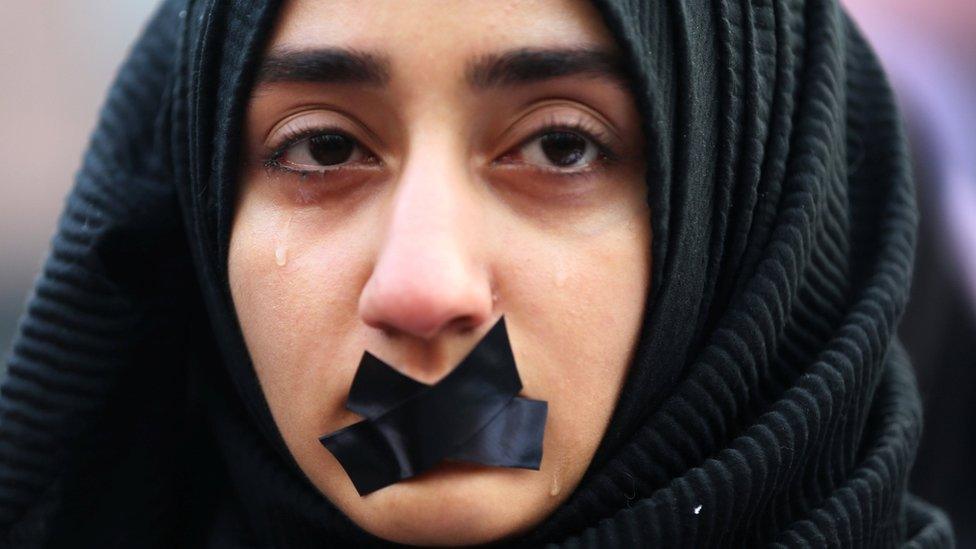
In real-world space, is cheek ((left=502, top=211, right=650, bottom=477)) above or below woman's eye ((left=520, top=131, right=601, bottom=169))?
below

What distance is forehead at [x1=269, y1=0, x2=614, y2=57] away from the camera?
1.41 metres

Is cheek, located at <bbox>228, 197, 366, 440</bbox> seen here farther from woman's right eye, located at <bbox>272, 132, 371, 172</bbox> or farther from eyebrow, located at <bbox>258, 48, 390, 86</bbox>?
eyebrow, located at <bbox>258, 48, 390, 86</bbox>

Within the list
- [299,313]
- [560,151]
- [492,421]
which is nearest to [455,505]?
[492,421]

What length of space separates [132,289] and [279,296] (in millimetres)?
474

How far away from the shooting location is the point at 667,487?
1.49 metres

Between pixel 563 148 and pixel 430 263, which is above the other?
pixel 563 148

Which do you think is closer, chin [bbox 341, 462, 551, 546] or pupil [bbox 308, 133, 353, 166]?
chin [bbox 341, 462, 551, 546]

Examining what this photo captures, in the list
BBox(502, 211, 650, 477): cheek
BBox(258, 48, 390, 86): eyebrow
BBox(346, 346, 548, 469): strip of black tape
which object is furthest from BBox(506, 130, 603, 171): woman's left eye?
BBox(346, 346, 548, 469): strip of black tape

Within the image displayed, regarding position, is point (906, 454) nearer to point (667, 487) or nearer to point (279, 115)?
point (667, 487)

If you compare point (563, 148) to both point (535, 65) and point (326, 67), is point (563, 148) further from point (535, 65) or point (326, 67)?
point (326, 67)

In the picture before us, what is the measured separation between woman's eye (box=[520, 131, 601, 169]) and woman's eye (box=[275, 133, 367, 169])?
227mm

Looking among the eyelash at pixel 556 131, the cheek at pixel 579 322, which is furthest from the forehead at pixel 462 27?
the cheek at pixel 579 322

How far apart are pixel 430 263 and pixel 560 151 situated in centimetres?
28

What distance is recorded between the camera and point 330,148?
61.8 inches
